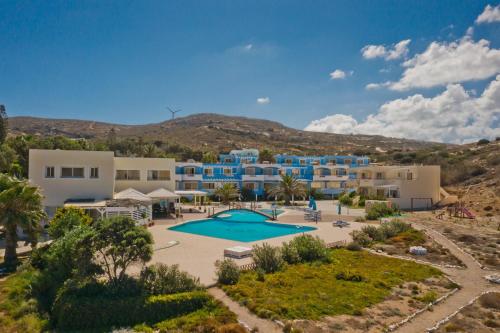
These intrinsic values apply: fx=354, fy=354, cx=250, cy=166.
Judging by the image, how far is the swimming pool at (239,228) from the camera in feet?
92.9

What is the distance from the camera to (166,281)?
14555 millimetres

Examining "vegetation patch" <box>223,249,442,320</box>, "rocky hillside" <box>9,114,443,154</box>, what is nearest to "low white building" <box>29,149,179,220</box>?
"vegetation patch" <box>223,249,442,320</box>

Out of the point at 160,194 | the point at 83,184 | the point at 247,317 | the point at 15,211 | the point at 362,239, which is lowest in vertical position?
the point at 247,317

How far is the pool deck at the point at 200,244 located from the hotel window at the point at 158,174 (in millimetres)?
5427

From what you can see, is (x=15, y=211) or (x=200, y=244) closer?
(x=15, y=211)

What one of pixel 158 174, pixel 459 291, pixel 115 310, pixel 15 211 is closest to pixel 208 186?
pixel 158 174

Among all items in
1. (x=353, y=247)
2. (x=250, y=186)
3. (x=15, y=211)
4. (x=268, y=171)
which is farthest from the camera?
(x=268, y=171)

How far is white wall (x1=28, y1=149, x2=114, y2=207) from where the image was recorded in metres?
29.5

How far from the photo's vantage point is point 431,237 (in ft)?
90.9

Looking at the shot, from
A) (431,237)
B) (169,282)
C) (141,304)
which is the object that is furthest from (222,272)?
(431,237)

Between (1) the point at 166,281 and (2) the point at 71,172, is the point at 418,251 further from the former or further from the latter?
(2) the point at 71,172

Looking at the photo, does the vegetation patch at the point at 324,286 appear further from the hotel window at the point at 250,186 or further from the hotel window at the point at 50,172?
the hotel window at the point at 250,186

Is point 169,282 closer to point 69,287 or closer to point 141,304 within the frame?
point 141,304

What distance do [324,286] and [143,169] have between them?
26.4 m
